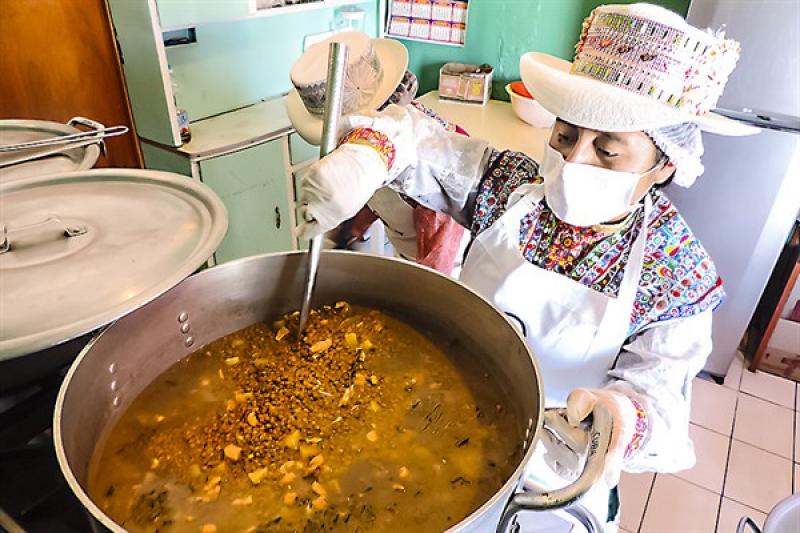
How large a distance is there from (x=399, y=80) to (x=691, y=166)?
0.65 meters

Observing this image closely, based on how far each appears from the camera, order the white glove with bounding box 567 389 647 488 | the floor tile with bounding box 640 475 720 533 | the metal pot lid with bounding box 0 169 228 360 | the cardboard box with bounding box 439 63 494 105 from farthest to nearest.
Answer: the cardboard box with bounding box 439 63 494 105, the floor tile with bounding box 640 475 720 533, the white glove with bounding box 567 389 647 488, the metal pot lid with bounding box 0 169 228 360

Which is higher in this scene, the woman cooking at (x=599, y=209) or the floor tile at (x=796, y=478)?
the woman cooking at (x=599, y=209)

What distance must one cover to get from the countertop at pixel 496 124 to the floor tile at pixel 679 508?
1.12 m

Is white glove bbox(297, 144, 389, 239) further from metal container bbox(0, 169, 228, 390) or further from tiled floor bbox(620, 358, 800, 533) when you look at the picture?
tiled floor bbox(620, 358, 800, 533)

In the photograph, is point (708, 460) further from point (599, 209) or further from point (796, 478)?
point (599, 209)

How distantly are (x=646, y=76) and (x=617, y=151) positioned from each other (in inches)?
4.4

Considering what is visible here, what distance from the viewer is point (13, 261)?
62 cm

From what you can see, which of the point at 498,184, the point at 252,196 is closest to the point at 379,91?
the point at 498,184

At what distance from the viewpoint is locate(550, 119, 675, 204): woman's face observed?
2.76 ft

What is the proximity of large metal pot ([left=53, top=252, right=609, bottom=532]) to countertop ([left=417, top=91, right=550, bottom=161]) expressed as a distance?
1.14 meters

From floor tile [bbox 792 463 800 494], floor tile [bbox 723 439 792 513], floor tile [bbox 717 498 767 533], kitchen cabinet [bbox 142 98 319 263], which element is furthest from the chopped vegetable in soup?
floor tile [bbox 792 463 800 494]

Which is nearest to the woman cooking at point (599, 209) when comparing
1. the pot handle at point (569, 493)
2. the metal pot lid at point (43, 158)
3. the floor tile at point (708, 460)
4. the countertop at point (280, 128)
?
the pot handle at point (569, 493)

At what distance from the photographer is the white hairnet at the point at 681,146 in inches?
32.7

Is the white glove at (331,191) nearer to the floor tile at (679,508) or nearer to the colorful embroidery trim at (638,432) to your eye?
the colorful embroidery trim at (638,432)
